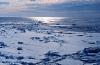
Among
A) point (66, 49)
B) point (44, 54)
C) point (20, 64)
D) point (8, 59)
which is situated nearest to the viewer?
point (20, 64)

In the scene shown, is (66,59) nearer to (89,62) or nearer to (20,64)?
(89,62)

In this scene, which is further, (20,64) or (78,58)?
(78,58)

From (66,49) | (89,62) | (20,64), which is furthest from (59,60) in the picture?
(66,49)

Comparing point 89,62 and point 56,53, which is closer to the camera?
point 89,62

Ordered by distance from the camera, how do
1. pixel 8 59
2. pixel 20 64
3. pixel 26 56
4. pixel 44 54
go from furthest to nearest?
pixel 44 54 → pixel 26 56 → pixel 8 59 → pixel 20 64


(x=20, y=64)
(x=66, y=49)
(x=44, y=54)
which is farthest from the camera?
(x=66, y=49)

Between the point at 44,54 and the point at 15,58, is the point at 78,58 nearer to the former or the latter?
A: the point at 44,54

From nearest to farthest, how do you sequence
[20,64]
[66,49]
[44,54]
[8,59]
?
[20,64]
[8,59]
[44,54]
[66,49]

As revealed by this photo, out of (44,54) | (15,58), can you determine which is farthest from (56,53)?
(15,58)
